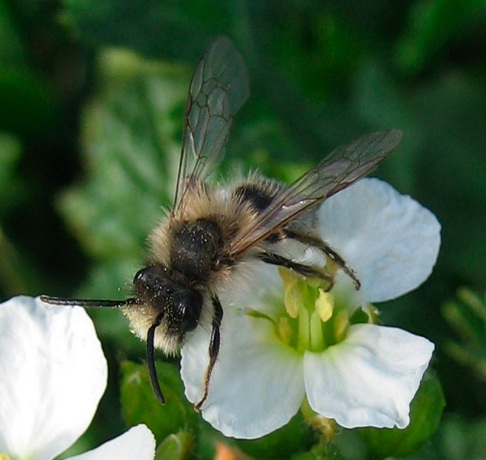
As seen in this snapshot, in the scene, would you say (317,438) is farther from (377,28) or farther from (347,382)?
(377,28)

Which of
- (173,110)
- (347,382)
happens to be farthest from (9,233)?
(347,382)

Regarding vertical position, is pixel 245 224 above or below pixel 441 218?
above

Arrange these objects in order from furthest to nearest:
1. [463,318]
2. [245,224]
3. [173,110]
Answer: [173,110] < [463,318] < [245,224]

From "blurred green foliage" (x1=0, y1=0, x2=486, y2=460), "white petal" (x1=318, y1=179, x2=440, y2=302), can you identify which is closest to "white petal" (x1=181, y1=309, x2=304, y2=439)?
"white petal" (x1=318, y1=179, x2=440, y2=302)

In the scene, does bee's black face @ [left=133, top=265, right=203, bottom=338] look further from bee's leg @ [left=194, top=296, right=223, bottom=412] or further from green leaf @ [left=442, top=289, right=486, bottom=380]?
green leaf @ [left=442, top=289, right=486, bottom=380]

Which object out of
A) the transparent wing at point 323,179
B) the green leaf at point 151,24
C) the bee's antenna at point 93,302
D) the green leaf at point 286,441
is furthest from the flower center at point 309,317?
the green leaf at point 151,24

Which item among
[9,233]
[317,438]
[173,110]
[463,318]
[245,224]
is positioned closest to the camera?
[245,224]
